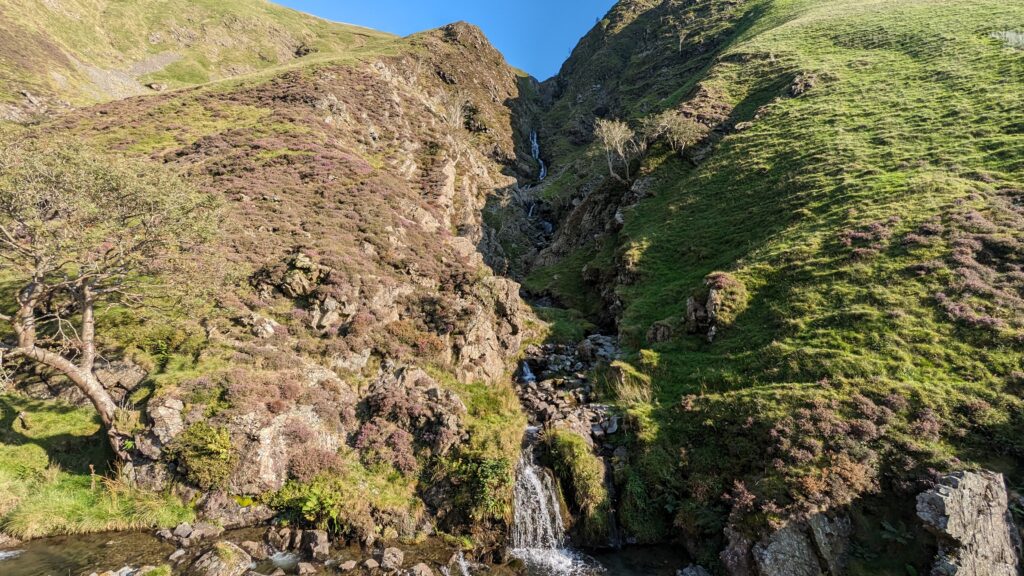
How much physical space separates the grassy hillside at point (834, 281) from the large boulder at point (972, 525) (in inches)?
46.1

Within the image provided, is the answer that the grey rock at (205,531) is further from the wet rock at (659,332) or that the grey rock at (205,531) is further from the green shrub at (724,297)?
the green shrub at (724,297)

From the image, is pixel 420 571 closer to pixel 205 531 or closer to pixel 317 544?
pixel 317 544

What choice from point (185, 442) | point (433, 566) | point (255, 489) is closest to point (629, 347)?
point (433, 566)

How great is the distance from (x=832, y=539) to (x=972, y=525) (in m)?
4.33

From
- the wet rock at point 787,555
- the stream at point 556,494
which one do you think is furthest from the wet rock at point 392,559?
the wet rock at point 787,555

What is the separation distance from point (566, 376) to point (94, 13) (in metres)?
164

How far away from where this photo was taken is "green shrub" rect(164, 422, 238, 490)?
59.5 ft

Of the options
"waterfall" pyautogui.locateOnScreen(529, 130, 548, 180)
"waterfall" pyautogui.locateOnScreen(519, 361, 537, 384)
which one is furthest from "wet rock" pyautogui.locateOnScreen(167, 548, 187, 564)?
"waterfall" pyautogui.locateOnScreen(529, 130, 548, 180)

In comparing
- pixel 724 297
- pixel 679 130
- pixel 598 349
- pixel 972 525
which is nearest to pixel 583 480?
pixel 972 525

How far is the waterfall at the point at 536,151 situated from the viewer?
110 m

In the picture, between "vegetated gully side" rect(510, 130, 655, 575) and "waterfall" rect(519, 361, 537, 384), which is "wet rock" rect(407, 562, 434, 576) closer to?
"vegetated gully side" rect(510, 130, 655, 575)

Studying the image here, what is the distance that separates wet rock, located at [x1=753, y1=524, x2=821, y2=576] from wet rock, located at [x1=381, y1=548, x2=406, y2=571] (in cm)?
1533

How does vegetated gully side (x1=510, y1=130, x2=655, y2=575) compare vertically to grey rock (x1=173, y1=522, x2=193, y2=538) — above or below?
above

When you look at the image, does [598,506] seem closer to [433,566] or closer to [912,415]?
[433,566]
